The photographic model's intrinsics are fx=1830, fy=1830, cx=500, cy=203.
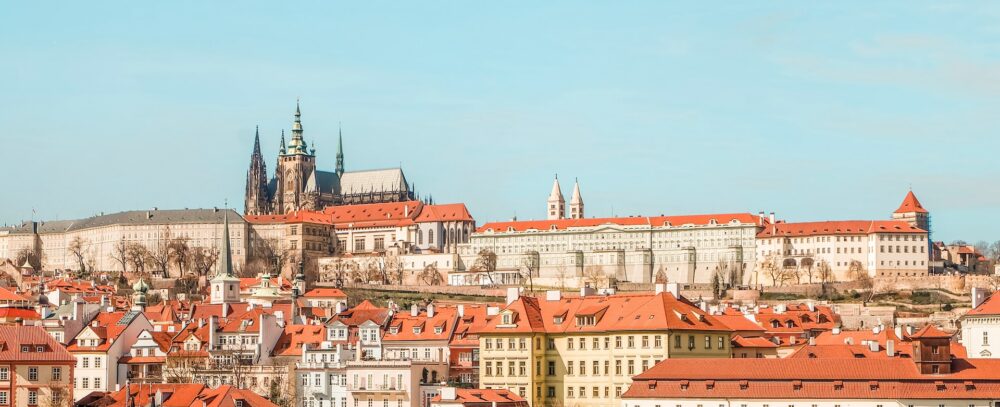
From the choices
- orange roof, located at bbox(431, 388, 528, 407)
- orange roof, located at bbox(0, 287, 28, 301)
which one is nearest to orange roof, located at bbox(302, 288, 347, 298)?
orange roof, located at bbox(0, 287, 28, 301)

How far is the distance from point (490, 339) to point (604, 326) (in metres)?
4.84

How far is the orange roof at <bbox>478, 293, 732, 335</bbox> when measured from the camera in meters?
73.1

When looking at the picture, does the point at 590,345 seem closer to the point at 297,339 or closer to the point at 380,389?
the point at 380,389

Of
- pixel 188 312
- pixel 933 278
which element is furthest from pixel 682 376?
pixel 933 278

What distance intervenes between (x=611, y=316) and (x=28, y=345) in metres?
24.1

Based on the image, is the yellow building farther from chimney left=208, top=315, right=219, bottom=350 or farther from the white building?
chimney left=208, top=315, right=219, bottom=350

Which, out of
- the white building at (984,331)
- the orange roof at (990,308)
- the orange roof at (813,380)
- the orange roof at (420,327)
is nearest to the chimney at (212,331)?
the orange roof at (420,327)

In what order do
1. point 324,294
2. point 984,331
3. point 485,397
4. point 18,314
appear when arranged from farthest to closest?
point 324,294 < point 18,314 < point 984,331 < point 485,397

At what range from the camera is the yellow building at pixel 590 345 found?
238ft

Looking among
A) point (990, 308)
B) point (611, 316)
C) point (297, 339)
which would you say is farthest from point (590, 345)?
point (297, 339)

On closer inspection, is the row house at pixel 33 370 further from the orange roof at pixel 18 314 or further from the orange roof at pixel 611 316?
the orange roof at pixel 18 314

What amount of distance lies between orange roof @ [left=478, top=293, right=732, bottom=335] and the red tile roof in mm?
17654

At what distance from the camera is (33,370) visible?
75.1 m

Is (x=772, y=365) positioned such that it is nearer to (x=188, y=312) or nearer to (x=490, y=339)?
(x=490, y=339)
